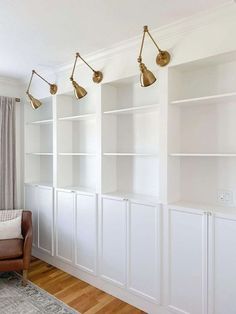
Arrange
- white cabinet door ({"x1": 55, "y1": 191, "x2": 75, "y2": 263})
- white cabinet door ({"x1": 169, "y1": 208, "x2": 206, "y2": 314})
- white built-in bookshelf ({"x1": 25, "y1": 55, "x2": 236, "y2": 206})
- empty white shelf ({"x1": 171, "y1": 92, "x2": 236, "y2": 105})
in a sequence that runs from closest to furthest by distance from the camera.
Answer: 1. empty white shelf ({"x1": 171, "y1": 92, "x2": 236, "y2": 105})
2. white cabinet door ({"x1": 169, "y1": 208, "x2": 206, "y2": 314})
3. white built-in bookshelf ({"x1": 25, "y1": 55, "x2": 236, "y2": 206})
4. white cabinet door ({"x1": 55, "y1": 191, "x2": 75, "y2": 263})

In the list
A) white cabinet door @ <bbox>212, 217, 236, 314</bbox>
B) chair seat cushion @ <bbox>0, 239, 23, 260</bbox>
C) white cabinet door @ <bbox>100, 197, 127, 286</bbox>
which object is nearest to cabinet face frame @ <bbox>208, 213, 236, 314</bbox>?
white cabinet door @ <bbox>212, 217, 236, 314</bbox>

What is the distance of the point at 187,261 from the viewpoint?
2104mm

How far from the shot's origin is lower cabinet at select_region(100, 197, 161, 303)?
2.30m

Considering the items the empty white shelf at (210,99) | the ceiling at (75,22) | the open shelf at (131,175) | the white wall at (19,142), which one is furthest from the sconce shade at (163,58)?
the white wall at (19,142)

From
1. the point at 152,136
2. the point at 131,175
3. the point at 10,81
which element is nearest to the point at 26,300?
the point at 131,175

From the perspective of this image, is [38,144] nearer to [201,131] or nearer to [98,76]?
[98,76]

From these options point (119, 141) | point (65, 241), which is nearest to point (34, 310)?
point (65, 241)

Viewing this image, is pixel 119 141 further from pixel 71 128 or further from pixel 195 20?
pixel 195 20

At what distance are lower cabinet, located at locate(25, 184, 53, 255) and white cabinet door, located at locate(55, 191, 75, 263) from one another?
0.48 feet

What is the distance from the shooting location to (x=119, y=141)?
2885 mm

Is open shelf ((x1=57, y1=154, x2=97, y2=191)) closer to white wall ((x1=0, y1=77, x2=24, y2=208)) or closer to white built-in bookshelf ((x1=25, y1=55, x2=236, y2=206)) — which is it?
white built-in bookshelf ((x1=25, y1=55, x2=236, y2=206))

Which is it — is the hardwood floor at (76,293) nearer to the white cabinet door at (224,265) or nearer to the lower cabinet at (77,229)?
Answer: the lower cabinet at (77,229)

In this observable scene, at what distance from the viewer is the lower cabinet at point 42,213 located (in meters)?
3.34

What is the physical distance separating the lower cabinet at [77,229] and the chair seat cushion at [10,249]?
19.4 inches
